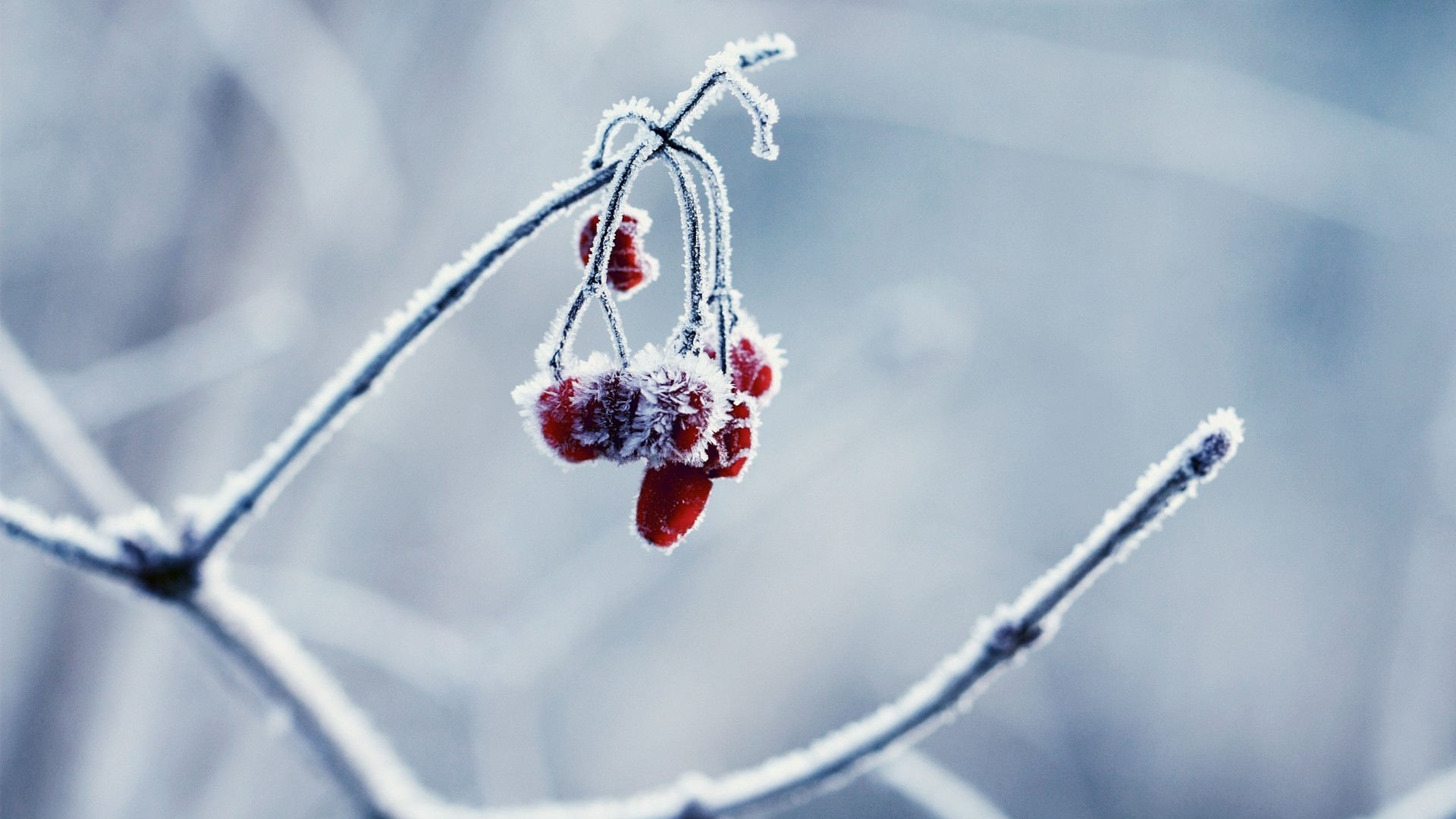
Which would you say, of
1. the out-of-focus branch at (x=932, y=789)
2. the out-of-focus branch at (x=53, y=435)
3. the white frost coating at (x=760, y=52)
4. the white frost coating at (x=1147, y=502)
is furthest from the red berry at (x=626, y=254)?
the out-of-focus branch at (x=53, y=435)

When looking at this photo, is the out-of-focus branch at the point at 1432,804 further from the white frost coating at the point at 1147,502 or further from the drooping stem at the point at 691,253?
the drooping stem at the point at 691,253

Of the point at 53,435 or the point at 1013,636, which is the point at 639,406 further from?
the point at 53,435

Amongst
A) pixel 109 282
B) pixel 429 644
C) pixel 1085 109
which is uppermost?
pixel 1085 109

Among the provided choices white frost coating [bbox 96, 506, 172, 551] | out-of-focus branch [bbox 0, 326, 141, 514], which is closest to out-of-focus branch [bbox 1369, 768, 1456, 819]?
white frost coating [bbox 96, 506, 172, 551]

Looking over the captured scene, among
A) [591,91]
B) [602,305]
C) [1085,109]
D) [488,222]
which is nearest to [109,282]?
[488,222]

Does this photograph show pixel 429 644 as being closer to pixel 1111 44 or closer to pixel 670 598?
pixel 670 598

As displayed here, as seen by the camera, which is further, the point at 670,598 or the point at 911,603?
the point at 911,603

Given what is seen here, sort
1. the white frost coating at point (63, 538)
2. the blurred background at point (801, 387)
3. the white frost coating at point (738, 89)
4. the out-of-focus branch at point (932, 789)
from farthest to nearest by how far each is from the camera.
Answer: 1. the blurred background at point (801, 387)
2. the out-of-focus branch at point (932, 789)
3. the white frost coating at point (63, 538)
4. the white frost coating at point (738, 89)

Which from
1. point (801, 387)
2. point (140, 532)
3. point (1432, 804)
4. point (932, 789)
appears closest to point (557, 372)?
point (140, 532)

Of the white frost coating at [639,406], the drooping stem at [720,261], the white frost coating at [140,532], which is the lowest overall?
the white frost coating at [140,532]
